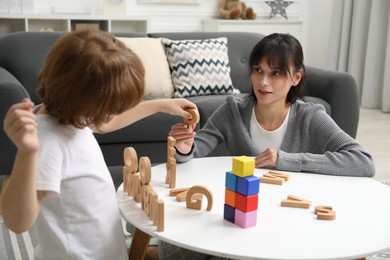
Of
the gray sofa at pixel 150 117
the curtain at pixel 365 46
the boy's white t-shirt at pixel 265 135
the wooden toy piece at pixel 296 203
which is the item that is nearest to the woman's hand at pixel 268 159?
the boy's white t-shirt at pixel 265 135

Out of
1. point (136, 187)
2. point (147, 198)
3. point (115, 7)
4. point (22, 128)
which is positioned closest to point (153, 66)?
point (115, 7)

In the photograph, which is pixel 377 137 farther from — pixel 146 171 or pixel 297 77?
pixel 146 171

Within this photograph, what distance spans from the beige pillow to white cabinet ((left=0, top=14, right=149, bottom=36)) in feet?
4.00

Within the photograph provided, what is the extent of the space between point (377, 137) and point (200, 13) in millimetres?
1903

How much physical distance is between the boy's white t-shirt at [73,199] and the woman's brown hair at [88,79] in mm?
51

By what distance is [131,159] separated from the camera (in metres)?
1.49

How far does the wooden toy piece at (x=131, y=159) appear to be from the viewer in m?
1.48

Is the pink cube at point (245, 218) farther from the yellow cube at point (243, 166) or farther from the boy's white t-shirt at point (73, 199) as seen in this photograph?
the boy's white t-shirt at point (73, 199)

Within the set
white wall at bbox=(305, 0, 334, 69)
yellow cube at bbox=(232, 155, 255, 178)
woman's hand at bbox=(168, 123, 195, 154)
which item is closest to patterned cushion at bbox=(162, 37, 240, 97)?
woman's hand at bbox=(168, 123, 195, 154)

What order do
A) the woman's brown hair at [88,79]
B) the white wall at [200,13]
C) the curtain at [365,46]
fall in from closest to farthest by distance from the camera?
1. the woman's brown hair at [88,79]
2. the white wall at [200,13]
3. the curtain at [365,46]

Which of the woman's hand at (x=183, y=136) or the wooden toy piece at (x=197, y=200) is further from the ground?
the woman's hand at (x=183, y=136)

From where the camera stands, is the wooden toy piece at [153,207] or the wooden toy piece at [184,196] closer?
the wooden toy piece at [153,207]

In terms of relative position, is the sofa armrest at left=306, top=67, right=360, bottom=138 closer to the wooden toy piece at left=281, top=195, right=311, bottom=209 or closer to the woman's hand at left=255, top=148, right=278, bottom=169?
the woman's hand at left=255, top=148, right=278, bottom=169

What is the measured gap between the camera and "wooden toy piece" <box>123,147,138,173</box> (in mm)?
1483
